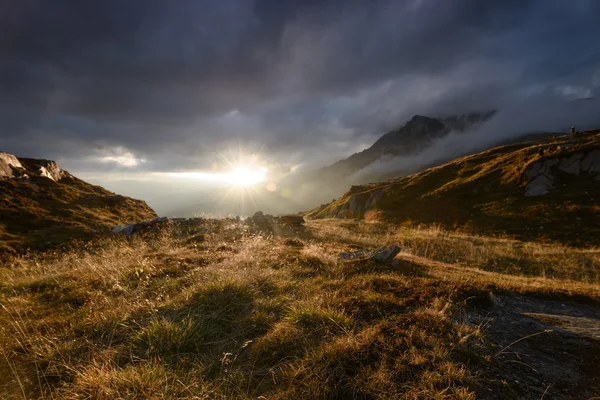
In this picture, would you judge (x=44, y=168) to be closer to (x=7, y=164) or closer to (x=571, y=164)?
(x=7, y=164)

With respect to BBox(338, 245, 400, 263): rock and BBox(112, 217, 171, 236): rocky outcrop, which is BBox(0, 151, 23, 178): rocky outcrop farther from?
BBox(338, 245, 400, 263): rock

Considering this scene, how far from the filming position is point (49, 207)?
35156 millimetres

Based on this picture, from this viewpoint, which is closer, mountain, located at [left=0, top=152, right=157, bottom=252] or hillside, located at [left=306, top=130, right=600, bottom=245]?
mountain, located at [left=0, top=152, right=157, bottom=252]

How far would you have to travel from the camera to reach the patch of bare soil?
3.10 metres

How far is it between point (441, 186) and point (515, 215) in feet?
87.4

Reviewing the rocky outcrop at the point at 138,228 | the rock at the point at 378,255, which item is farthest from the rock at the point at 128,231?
the rock at the point at 378,255

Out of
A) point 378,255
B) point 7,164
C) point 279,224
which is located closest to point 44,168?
point 7,164

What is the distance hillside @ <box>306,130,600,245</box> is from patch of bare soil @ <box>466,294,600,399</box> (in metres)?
40.9

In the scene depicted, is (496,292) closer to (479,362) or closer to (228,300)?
(479,362)

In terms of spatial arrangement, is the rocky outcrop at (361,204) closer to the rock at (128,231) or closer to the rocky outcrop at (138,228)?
the rocky outcrop at (138,228)

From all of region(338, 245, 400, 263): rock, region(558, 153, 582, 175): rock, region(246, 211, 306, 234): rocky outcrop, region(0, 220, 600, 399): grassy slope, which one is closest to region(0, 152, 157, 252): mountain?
region(246, 211, 306, 234): rocky outcrop

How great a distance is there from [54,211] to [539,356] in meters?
48.0

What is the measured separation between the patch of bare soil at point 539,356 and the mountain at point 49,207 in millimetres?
31862

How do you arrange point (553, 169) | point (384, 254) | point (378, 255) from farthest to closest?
point (553, 169) < point (384, 254) < point (378, 255)
